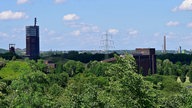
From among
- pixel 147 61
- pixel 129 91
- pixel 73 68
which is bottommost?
pixel 73 68

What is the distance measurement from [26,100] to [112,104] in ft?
55.4

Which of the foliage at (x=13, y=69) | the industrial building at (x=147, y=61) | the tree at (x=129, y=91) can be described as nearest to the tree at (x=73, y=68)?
the industrial building at (x=147, y=61)

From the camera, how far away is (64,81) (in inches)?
4594

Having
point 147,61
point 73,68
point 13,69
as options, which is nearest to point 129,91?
point 13,69

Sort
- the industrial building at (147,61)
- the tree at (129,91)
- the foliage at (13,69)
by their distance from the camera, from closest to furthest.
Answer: the tree at (129,91) → the foliage at (13,69) → the industrial building at (147,61)

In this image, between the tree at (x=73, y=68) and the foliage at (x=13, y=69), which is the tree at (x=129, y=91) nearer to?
the foliage at (x=13, y=69)

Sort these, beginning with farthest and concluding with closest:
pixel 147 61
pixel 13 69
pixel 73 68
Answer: pixel 147 61 < pixel 73 68 < pixel 13 69

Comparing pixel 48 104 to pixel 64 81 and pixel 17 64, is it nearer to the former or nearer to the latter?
pixel 64 81

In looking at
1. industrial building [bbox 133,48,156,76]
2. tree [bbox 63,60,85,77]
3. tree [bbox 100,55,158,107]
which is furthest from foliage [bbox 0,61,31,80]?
tree [bbox 100,55,158,107]

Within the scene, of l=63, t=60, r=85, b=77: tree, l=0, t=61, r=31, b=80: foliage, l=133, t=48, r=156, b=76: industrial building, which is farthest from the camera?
l=133, t=48, r=156, b=76: industrial building

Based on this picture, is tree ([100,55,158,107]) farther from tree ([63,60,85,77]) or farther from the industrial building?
the industrial building

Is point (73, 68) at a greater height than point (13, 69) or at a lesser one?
lesser

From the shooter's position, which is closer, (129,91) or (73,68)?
(129,91)

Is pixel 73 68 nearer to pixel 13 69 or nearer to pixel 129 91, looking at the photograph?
pixel 13 69
